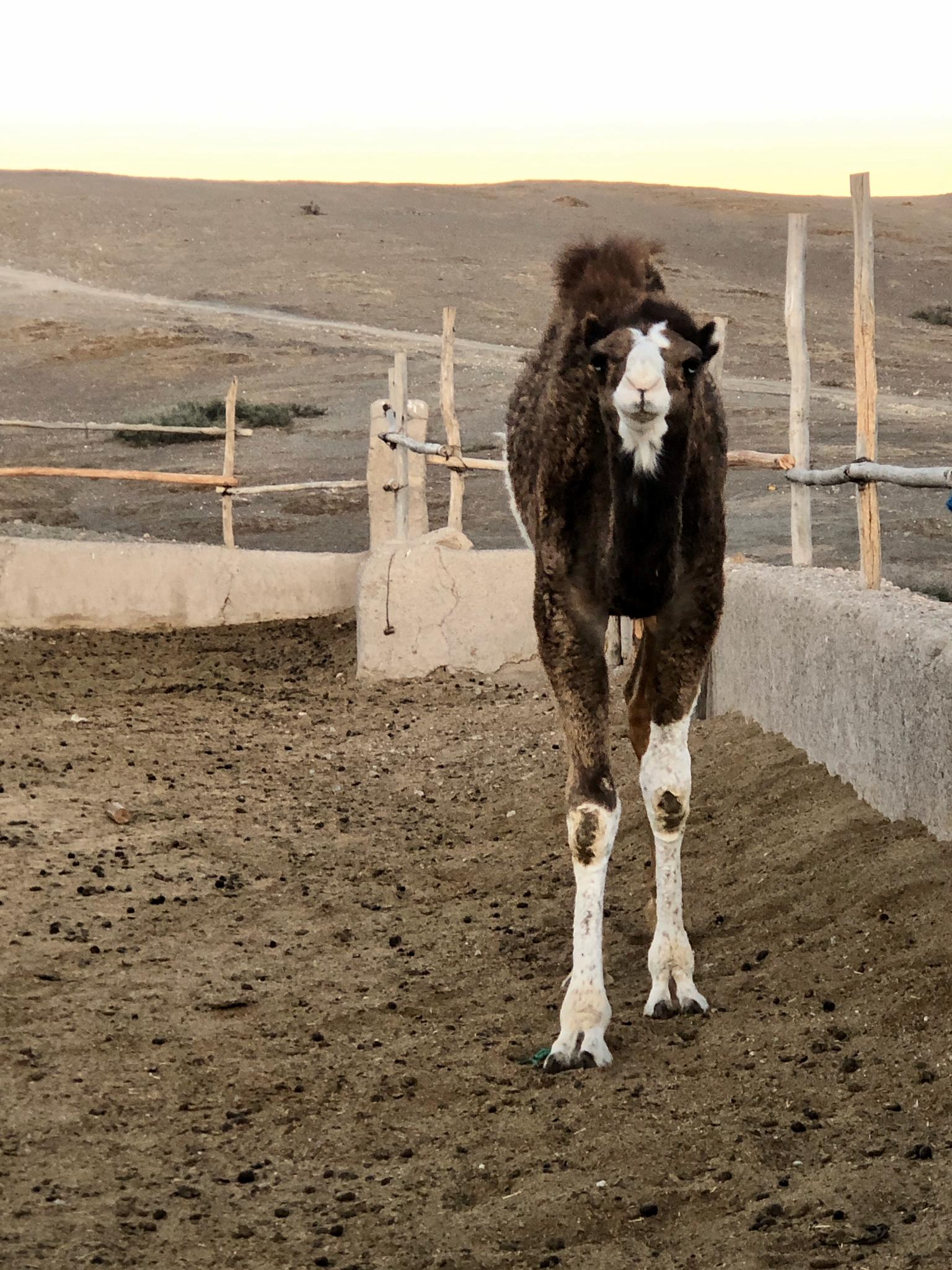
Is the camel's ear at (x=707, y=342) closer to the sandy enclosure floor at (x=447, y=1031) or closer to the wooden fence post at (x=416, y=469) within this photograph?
the sandy enclosure floor at (x=447, y=1031)

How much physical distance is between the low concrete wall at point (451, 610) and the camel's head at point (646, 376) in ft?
18.5

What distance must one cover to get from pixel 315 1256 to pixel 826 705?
3.16 m

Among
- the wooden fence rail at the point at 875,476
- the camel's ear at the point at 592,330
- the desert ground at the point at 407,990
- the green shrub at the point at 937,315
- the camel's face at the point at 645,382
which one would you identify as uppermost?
the green shrub at the point at 937,315

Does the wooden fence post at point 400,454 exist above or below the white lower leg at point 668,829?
above

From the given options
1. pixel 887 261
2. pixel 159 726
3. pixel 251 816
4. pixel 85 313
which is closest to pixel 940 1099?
pixel 251 816

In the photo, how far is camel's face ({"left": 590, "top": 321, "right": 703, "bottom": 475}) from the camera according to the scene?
12.2 ft

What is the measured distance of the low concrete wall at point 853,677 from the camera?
15.4 ft

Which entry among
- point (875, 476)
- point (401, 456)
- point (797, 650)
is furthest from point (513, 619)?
point (875, 476)

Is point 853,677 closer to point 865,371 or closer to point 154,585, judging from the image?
point 865,371

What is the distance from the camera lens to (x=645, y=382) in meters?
3.72

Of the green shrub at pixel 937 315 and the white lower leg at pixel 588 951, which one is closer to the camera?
the white lower leg at pixel 588 951

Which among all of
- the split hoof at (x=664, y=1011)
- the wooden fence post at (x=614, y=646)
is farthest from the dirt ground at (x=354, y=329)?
the split hoof at (x=664, y=1011)

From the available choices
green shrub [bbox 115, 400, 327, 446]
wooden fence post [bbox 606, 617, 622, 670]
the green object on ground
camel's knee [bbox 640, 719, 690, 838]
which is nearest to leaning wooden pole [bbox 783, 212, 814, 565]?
wooden fence post [bbox 606, 617, 622, 670]

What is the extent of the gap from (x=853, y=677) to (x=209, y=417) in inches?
911
